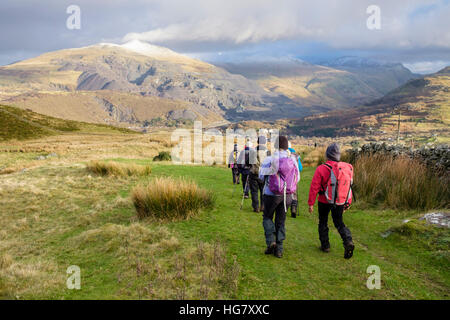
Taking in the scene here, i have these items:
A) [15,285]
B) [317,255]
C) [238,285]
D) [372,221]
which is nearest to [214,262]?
[238,285]

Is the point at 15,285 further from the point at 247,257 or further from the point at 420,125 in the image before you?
the point at 420,125

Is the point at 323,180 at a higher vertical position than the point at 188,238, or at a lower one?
higher

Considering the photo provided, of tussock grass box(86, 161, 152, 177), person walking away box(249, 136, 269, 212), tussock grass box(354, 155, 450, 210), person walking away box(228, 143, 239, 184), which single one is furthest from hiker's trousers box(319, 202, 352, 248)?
tussock grass box(86, 161, 152, 177)

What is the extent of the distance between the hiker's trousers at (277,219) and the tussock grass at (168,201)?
9.33 feet

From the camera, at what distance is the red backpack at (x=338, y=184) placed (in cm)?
621

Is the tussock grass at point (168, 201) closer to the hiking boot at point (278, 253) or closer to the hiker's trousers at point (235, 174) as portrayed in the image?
the hiking boot at point (278, 253)

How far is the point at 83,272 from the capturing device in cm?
572

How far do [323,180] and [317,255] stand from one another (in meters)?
1.57

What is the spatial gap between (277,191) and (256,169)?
12.1 feet

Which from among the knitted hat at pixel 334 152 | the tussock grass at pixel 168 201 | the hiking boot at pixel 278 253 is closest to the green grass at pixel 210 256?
the hiking boot at pixel 278 253

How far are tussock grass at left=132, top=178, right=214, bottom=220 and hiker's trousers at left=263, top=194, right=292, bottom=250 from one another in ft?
9.33

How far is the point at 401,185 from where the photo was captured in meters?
10.7

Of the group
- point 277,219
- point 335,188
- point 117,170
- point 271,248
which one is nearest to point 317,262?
point 271,248

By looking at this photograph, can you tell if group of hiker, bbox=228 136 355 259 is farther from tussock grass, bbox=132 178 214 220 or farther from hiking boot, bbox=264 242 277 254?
tussock grass, bbox=132 178 214 220
